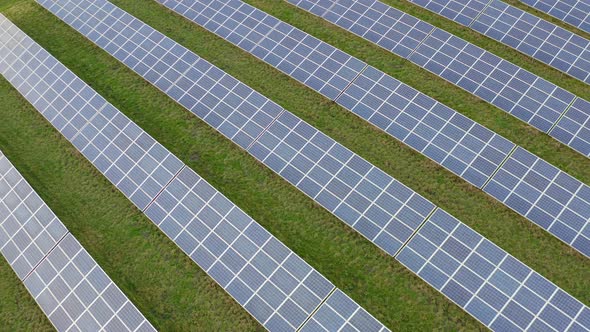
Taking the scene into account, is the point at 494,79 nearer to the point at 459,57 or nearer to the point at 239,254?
the point at 459,57

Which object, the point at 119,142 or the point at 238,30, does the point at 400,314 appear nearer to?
the point at 119,142

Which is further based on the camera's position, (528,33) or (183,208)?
(528,33)

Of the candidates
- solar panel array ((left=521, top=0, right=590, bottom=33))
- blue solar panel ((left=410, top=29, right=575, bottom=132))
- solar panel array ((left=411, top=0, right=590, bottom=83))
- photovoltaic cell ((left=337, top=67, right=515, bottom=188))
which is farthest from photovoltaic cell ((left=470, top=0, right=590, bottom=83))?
photovoltaic cell ((left=337, top=67, right=515, bottom=188))

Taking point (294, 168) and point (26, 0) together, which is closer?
point (294, 168)

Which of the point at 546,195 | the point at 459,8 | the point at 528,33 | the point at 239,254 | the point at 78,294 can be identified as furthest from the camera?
the point at 459,8

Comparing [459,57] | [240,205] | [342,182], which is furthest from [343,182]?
[459,57]

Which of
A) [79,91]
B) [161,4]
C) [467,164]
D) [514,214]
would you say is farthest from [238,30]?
[514,214]

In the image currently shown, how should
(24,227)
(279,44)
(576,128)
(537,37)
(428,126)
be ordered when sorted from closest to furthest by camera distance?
(24,227)
(576,128)
(428,126)
(537,37)
(279,44)
